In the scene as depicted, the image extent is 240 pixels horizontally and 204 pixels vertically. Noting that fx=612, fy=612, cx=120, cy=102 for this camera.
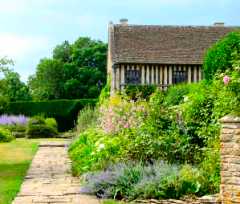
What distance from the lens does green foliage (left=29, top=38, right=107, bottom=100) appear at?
52.3m

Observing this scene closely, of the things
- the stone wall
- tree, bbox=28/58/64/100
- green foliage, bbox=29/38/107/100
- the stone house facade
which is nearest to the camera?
the stone wall

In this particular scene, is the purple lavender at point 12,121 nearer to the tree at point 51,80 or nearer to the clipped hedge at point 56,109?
the clipped hedge at point 56,109

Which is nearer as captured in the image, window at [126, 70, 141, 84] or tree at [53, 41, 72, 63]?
window at [126, 70, 141, 84]

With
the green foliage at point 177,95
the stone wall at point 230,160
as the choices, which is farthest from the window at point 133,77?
the stone wall at point 230,160

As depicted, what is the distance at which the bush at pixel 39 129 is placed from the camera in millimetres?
28078

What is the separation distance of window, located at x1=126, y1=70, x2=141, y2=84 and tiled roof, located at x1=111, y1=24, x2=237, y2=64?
60 cm

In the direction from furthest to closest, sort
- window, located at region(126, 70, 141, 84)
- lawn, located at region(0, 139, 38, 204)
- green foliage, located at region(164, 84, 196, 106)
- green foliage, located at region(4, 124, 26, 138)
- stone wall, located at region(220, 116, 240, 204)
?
window, located at region(126, 70, 141, 84) → green foliage, located at region(4, 124, 26, 138) → green foliage, located at region(164, 84, 196, 106) → lawn, located at region(0, 139, 38, 204) → stone wall, located at region(220, 116, 240, 204)

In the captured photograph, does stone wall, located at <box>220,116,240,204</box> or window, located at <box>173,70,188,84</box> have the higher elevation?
window, located at <box>173,70,188,84</box>

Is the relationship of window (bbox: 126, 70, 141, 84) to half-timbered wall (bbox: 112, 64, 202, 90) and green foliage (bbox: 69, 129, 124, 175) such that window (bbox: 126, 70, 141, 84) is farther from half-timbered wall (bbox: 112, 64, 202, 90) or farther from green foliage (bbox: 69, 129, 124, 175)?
green foliage (bbox: 69, 129, 124, 175)

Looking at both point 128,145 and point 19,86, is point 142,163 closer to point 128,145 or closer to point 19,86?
point 128,145

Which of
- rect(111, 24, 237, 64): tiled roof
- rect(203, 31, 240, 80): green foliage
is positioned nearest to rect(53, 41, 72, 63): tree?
rect(111, 24, 237, 64): tiled roof

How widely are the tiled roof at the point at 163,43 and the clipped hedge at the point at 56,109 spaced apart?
4.78 meters

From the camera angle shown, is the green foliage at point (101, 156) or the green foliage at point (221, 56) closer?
the green foliage at point (101, 156)

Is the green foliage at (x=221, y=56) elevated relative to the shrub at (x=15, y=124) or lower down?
elevated
